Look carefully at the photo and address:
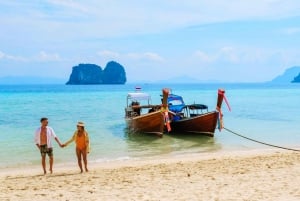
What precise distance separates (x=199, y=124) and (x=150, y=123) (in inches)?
96.8

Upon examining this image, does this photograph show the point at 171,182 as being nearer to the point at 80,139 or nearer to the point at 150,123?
the point at 80,139

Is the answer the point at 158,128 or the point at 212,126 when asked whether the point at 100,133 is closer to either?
the point at 158,128

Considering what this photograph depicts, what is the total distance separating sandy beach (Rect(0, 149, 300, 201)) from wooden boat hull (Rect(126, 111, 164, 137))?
7.61m

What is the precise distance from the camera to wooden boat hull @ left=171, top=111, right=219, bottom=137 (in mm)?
20438

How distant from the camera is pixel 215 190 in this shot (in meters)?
8.58

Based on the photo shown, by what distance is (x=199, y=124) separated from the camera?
21.0m

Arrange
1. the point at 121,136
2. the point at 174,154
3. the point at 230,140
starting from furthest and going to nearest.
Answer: the point at 121,136 → the point at 230,140 → the point at 174,154

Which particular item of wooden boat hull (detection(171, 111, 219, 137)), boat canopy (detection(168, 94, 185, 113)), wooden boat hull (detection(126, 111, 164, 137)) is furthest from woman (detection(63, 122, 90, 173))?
boat canopy (detection(168, 94, 185, 113))

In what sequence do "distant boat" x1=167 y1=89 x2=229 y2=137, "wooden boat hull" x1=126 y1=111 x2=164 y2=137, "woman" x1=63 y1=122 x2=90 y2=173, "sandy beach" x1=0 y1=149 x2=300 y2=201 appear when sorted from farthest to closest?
"wooden boat hull" x1=126 y1=111 x2=164 y2=137, "distant boat" x1=167 y1=89 x2=229 y2=137, "woman" x1=63 y1=122 x2=90 y2=173, "sandy beach" x1=0 y1=149 x2=300 y2=201

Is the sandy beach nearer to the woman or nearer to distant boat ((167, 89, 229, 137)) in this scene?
the woman

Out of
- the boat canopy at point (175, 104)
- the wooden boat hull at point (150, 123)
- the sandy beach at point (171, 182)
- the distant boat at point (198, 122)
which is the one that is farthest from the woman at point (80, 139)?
the boat canopy at point (175, 104)

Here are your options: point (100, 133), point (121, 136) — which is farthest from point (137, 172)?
point (100, 133)

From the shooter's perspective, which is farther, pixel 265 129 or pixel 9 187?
pixel 265 129

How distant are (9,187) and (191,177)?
430 centimetres
